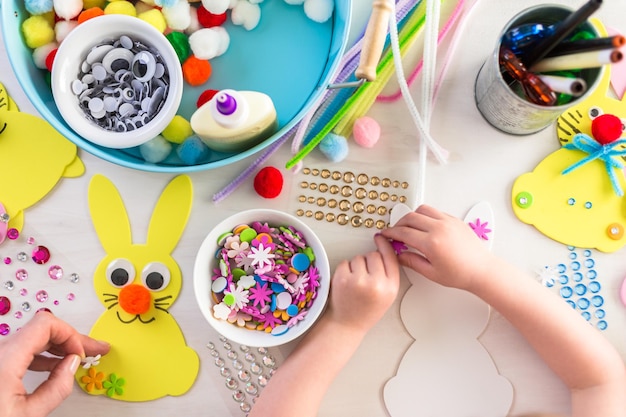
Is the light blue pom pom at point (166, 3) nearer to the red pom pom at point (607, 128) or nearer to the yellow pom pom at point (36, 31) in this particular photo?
the yellow pom pom at point (36, 31)

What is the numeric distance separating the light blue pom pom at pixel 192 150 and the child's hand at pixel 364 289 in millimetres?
185

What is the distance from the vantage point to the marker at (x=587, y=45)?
0.41 m

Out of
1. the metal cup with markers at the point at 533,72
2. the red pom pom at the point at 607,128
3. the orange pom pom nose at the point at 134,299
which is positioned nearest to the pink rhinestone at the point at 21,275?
the orange pom pom nose at the point at 134,299

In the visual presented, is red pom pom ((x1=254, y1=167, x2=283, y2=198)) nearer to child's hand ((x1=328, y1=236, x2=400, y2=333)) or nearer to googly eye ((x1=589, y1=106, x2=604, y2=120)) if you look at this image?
child's hand ((x1=328, y1=236, x2=400, y2=333))

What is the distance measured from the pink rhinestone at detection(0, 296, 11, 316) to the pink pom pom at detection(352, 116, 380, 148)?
413 millimetres

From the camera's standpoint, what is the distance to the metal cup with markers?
476 mm

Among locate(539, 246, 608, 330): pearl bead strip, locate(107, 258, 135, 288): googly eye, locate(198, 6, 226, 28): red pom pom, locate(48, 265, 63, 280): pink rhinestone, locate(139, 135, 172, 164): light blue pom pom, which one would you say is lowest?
locate(48, 265, 63, 280): pink rhinestone

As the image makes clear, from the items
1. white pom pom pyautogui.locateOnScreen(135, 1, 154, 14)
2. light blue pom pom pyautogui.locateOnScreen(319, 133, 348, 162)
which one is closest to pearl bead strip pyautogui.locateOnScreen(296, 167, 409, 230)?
light blue pom pom pyautogui.locateOnScreen(319, 133, 348, 162)

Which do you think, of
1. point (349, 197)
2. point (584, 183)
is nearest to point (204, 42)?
point (349, 197)

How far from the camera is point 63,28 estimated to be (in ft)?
1.83

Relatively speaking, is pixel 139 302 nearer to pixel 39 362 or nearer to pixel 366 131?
pixel 39 362

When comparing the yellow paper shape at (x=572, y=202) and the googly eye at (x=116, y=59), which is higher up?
the googly eye at (x=116, y=59)

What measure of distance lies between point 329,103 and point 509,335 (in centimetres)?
31

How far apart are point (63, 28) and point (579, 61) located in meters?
0.49
